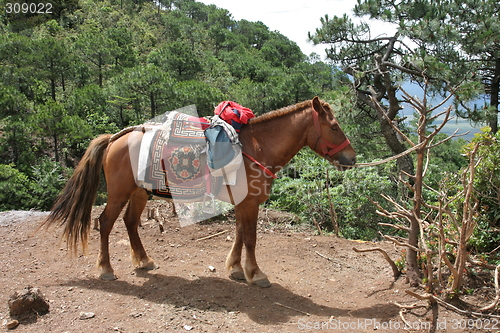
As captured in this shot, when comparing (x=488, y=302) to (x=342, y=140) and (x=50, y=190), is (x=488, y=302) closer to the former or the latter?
(x=342, y=140)

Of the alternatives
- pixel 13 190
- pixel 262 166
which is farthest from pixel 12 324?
pixel 13 190

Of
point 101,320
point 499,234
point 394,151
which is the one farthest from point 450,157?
point 101,320

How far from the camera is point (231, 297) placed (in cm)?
371

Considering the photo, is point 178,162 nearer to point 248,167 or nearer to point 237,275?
point 248,167

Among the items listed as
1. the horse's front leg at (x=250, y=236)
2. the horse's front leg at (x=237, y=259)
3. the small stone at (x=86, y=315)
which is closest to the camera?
the small stone at (x=86, y=315)

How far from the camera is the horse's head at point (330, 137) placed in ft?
12.2

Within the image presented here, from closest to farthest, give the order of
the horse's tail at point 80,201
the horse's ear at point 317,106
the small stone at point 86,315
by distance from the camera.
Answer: the small stone at point 86,315 < the horse's ear at point 317,106 < the horse's tail at point 80,201

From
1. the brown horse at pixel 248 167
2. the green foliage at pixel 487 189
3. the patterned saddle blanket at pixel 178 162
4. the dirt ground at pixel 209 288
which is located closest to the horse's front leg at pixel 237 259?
the brown horse at pixel 248 167

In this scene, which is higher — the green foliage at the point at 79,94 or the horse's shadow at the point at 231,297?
the green foliage at the point at 79,94

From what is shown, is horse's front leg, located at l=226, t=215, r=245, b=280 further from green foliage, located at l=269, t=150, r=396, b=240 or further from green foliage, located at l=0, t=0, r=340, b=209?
green foliage, located at l=0, t=0, r=340, b=209

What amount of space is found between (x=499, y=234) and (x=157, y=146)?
3.56 meters

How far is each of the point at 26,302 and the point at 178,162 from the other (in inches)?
73.1

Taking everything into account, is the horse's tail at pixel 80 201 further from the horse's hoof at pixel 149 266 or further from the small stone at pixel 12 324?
the small stone at pixel 12 324

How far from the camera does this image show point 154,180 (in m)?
3.92
